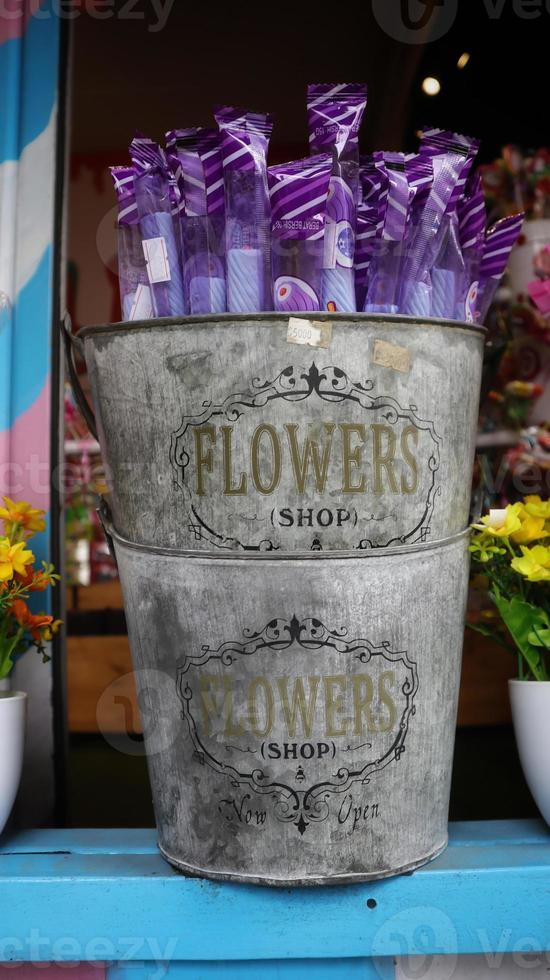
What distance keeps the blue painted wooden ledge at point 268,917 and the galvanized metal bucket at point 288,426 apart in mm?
454

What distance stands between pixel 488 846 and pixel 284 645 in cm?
46

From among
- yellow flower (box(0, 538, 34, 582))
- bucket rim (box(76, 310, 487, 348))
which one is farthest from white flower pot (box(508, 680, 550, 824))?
yellow flower (box(0, 538, 34, 582))

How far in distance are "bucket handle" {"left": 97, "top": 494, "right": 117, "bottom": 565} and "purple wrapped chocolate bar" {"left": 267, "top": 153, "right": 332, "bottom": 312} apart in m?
0.42

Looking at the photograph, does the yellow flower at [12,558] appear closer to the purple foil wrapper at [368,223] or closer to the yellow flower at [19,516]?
the yellow flower at [19,516]

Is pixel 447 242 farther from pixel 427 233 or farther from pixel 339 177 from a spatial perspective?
pixel 339 177

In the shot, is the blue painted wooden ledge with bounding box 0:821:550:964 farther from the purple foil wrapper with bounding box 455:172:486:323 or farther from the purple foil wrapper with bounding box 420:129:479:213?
the purple foil wrapper with bounding box 420:129:479:213

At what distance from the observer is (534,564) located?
1247mm

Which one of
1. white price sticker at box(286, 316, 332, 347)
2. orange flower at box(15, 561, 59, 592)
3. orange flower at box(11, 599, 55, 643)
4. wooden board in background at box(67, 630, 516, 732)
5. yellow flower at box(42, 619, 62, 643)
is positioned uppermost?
white price sticker at box(286, 316, 332, 347)

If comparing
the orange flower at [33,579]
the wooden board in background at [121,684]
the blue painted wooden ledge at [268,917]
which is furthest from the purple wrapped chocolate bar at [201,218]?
the wooden board in background at [121,684]

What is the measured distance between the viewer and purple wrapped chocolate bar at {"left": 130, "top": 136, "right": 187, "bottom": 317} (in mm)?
1153

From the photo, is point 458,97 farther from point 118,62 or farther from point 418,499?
point 418,499

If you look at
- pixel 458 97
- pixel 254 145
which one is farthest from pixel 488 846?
pixel 458 97

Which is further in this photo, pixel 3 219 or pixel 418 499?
pixel 3 219

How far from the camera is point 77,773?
7.49ft
